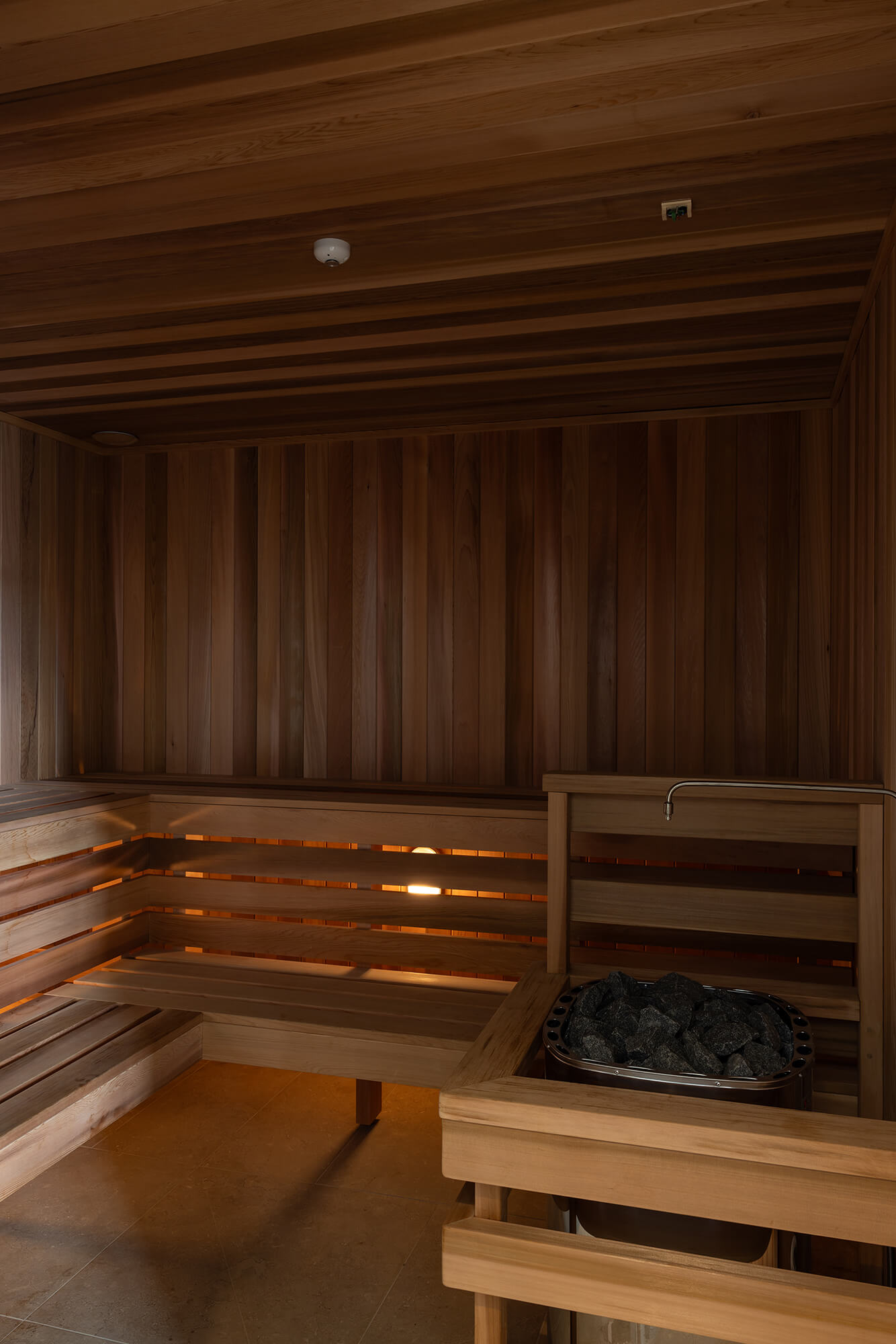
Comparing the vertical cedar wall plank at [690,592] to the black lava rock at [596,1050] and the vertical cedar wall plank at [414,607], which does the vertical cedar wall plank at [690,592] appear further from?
the black lava rock at [596,1050]

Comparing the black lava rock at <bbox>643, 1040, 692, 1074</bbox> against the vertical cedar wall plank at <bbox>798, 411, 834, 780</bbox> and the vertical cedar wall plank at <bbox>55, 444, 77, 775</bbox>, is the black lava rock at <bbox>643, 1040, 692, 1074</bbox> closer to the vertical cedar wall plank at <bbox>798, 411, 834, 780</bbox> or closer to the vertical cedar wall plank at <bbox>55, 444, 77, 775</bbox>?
the vertical cedar wall plank at <bbox>798, 411, 834, 780</bbox>

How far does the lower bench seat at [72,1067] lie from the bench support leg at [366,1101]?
0.58 m

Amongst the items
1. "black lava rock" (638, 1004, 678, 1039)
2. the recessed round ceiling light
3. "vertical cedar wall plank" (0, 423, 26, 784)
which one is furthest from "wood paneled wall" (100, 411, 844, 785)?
"black lava rock" (638, 1004, 678, 1039)

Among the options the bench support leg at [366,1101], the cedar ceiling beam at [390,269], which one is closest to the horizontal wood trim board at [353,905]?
the bench support leg at [366,1101]

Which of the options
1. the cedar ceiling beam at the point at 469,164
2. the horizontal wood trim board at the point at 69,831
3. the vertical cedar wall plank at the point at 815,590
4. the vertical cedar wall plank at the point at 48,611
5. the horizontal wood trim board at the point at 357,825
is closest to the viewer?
the cedar ceiling beam at the point at 469,164

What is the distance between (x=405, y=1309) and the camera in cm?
205

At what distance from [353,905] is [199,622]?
4.84 ft

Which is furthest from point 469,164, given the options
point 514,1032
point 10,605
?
point 10,605

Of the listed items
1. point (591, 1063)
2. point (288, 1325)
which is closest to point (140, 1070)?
point (288, 1325)

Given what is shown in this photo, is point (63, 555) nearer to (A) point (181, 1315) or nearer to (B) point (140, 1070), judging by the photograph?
(B) point (140, 1070)

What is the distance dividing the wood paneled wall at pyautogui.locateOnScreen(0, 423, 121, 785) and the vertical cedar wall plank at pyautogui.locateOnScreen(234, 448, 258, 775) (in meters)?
0.59

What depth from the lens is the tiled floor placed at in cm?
201

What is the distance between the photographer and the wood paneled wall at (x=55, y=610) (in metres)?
3.36

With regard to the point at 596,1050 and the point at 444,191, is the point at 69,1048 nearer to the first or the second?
the point at 596,1050
